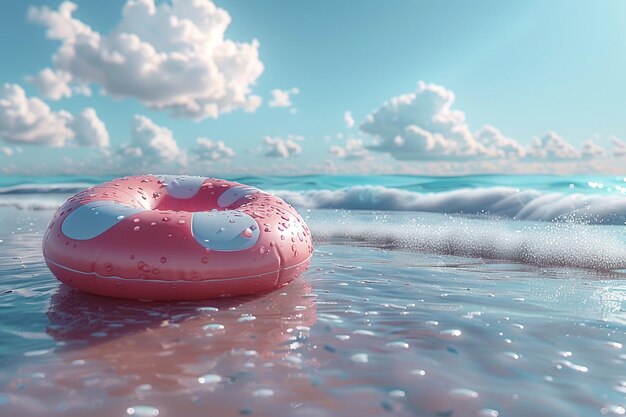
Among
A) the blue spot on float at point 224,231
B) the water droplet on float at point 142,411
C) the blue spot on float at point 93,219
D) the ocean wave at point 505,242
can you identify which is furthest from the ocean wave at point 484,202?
the water droplet on float at point 142,411

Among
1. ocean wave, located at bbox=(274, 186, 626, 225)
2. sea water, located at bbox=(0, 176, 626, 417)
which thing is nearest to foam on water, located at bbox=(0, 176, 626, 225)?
ocean wave, located at bbox=(274, 186, 626, 225)

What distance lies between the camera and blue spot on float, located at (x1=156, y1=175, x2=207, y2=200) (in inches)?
179

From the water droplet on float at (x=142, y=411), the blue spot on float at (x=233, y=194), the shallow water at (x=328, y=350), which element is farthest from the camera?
the blue spot on float at (x=233, y=194)

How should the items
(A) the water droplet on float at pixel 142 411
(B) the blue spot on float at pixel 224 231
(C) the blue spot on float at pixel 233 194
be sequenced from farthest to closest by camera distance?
1. (C) the blue spot on float at pixel 233 194
2. (B) the blue spot on float at pixel 224 231
3. (A) the water droplet on float at pixel 142 411

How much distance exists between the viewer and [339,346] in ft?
7.91

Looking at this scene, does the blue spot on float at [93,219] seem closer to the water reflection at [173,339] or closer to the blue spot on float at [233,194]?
the water reflection at [173,339]

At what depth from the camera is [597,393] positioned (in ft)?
6.44

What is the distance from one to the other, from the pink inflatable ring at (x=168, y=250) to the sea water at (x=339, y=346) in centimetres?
14

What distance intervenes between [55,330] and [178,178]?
2.27m

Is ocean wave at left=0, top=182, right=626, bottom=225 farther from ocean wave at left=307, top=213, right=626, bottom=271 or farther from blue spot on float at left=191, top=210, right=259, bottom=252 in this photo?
blue spot on float at left=191, top=210, right=259, bottom=252

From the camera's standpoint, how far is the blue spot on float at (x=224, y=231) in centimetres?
329

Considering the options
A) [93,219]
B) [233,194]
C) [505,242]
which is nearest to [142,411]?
[93,219]

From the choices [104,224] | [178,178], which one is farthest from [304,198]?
[104,224]

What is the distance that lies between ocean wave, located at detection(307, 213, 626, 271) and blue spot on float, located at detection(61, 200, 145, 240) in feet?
12.4
